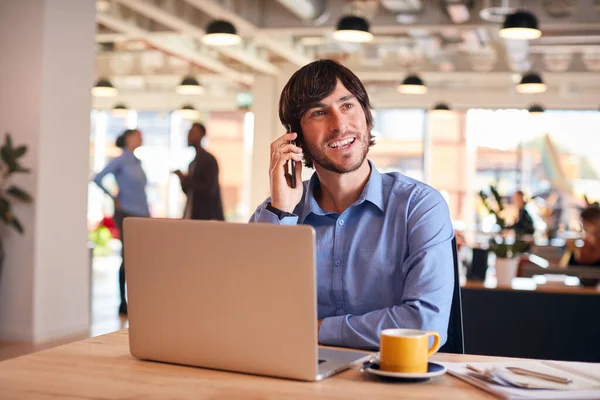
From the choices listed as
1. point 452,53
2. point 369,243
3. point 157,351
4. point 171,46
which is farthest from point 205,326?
point 452,53

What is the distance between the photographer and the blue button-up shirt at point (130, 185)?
7523mm

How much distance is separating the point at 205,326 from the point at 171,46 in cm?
989

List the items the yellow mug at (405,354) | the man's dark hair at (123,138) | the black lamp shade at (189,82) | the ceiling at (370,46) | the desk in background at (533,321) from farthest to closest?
the black lamp shade at (189,82) < the ceiling at (370,46) < the man's dark hair at (123,138) < the desk in background at (533,321) < the yellow mug at (405,354)

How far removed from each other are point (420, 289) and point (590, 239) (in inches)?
172

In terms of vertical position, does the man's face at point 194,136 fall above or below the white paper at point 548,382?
above

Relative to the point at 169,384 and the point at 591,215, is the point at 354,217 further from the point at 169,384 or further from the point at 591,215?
the point at 591,215

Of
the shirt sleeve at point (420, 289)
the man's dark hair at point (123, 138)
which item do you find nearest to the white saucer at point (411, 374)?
the shirt sleeve at point (420, 289)

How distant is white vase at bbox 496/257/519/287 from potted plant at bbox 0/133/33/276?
311 cm

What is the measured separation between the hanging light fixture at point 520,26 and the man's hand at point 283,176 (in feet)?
16.7

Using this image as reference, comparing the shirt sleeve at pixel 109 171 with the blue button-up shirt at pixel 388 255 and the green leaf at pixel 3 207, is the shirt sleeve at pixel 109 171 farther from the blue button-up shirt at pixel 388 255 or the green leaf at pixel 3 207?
the blue button-up shirt at pixel 388 255

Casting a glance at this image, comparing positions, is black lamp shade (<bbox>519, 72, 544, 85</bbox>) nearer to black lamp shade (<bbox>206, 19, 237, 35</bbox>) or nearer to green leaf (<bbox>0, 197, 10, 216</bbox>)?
black lamp shade (<bbox>206, 19, 237, 35</bbox>)

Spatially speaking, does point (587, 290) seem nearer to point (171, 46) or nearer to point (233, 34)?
point (233, 34)

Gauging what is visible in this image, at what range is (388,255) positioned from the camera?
2.04m

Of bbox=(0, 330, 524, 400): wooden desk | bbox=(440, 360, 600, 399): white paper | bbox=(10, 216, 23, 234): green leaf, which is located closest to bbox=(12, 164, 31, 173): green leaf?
bbox=(10, 216, 23, 234): green leaf
